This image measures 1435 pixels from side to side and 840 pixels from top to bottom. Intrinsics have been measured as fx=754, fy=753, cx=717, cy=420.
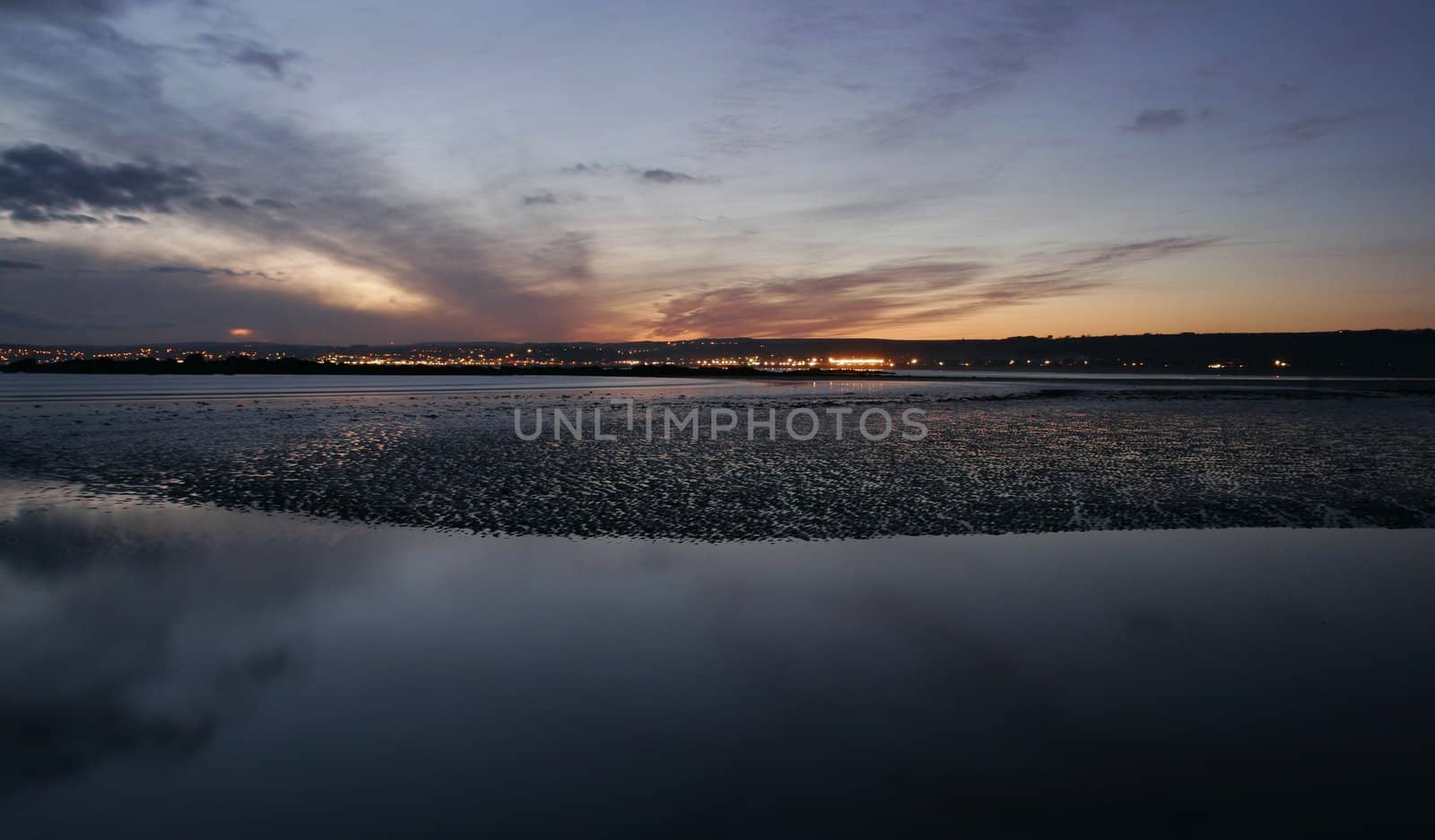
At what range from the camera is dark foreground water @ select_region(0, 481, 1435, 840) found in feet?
15.4

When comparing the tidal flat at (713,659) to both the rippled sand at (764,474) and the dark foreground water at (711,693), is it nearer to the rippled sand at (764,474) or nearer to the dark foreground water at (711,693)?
the dark foreground water at (711,693)

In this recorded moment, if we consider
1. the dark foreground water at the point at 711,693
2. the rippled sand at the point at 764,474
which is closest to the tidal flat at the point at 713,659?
the dark foreground water at the point at 711,693

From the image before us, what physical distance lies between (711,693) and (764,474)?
437 inches

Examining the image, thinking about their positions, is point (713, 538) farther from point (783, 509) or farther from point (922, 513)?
point (922, 513)

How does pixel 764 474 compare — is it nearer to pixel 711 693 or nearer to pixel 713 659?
pixel 713 659

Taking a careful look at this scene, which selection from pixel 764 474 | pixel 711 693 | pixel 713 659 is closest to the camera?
pixel 711 693

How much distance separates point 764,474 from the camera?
56.7ft

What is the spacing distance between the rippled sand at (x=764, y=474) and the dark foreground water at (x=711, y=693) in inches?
93.6

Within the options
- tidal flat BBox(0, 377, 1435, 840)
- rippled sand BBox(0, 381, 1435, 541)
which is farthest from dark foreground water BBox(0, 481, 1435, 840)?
rippled sand BBox(0, 381, 1435, 541)

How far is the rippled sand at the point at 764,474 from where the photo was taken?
42.2 feet

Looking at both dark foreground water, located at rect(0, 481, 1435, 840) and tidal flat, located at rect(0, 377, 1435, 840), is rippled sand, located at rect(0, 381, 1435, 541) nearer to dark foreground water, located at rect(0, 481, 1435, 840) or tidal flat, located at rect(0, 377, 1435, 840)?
tidal flat, located at rect(0, 377, 1435, 840)

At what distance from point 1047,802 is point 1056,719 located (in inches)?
46.0

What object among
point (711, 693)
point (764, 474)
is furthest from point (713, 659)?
point (764, 474)

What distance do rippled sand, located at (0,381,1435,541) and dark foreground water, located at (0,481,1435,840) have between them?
7.80 ft
